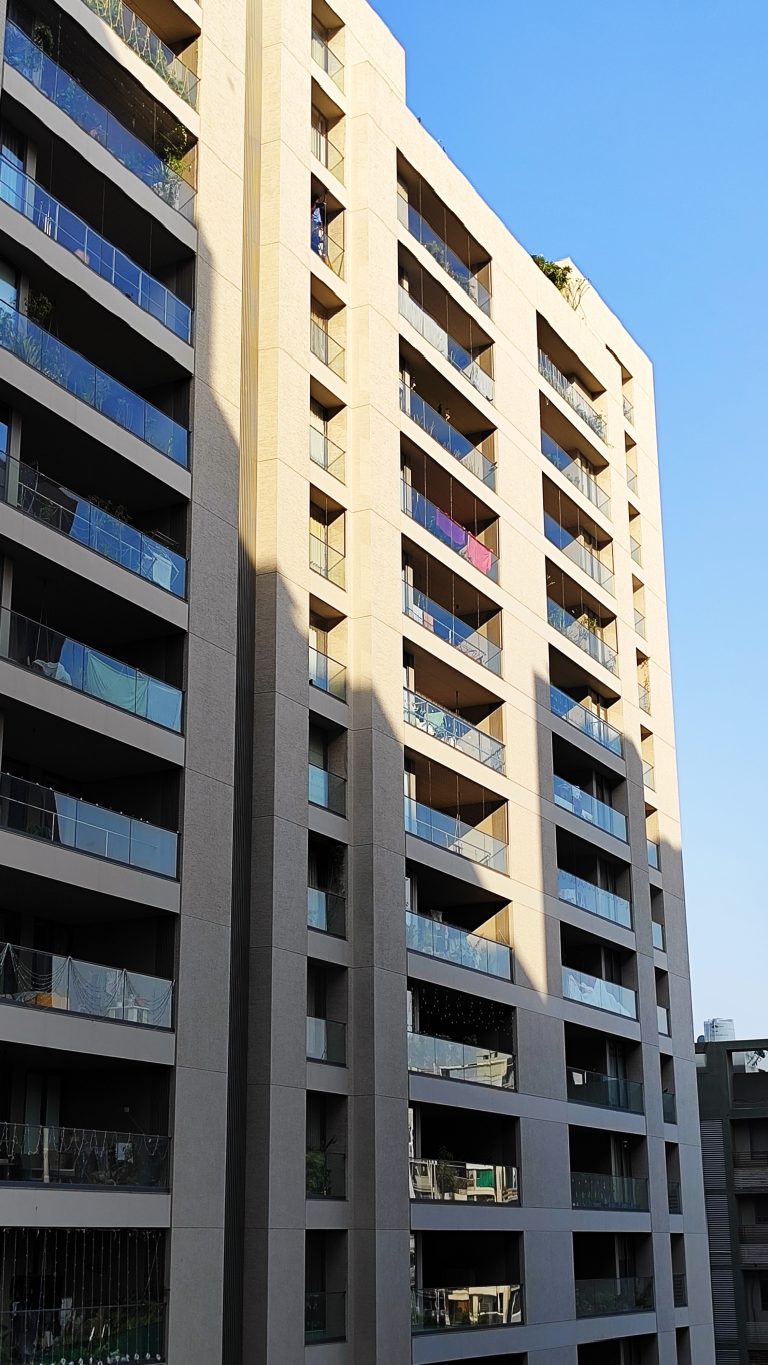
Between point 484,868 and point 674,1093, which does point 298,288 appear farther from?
point 674,1093

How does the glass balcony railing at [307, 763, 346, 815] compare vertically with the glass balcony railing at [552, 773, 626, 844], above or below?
below

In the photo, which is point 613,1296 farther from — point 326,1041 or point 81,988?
point 81,988

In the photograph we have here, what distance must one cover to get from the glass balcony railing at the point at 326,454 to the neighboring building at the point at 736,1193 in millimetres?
37522

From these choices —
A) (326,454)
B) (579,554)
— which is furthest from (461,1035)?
(579,554)

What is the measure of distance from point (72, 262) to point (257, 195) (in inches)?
257

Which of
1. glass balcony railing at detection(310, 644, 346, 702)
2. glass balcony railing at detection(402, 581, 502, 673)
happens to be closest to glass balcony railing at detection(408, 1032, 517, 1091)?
glass balcony railing at detection(310, 644, 346, 702)

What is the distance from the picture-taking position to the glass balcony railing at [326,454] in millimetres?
29031

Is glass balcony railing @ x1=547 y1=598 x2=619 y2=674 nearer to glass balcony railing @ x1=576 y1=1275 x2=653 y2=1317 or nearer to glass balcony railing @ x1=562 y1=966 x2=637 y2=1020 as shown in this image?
glass balcony railing @ x1=562 y1=966 x2=637 y2=1020

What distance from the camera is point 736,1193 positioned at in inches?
2283

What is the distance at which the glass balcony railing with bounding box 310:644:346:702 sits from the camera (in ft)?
90.9

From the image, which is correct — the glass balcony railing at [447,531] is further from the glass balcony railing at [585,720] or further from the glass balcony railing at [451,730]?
the glass balcony railing at [585,720]

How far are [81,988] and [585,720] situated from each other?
67.4 feet

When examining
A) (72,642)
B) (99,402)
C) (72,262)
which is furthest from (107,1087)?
(72,262)

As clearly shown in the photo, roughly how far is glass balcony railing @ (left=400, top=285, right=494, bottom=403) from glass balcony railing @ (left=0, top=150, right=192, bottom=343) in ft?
26.9
